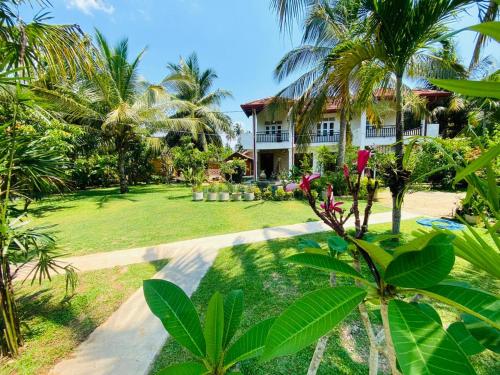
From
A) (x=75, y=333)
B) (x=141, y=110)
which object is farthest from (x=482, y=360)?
(x=141, y=110)

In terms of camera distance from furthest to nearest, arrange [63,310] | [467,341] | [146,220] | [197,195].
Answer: [197,195] → [146,220] → [63,310] → [467,341]

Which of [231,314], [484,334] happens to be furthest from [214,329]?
[484,334]

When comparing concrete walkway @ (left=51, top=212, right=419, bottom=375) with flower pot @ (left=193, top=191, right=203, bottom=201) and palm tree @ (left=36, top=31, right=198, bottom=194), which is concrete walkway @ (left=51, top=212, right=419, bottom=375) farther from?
palm tree @ (left=36, top=31, right=198, bottom=194)

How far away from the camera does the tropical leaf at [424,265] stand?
610 mm

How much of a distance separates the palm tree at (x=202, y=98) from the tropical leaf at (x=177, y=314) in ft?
70.4

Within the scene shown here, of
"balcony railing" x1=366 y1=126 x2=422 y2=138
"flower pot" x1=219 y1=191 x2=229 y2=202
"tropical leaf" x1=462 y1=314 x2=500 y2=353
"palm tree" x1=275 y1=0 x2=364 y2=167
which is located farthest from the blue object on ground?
"balcony railing" x1=366 y1=126 x2=422 y2=138

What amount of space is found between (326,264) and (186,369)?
658mm

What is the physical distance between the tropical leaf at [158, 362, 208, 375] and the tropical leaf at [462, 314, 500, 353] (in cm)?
101

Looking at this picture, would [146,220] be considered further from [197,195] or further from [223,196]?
[223,196]

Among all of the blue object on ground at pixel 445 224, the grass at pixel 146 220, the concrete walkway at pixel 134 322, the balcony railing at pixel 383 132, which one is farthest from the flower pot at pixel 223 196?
the balcony railing at pixel 383 132

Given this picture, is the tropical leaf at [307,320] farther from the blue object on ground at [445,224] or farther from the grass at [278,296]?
the blue object on ground at [445,224]

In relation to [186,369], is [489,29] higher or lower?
higher

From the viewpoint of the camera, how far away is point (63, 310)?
3059 mm

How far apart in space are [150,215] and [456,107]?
2006 centimetres
